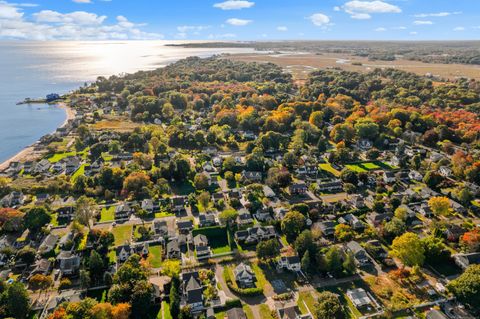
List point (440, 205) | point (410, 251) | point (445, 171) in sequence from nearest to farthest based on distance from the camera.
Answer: point (410, 251), point (440, 205), point (445, 171)

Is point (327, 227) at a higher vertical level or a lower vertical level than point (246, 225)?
higher

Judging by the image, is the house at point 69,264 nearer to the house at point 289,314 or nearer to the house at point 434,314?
the house at point 289,314

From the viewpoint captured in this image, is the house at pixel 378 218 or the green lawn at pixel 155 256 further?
the house at pixel 378 218

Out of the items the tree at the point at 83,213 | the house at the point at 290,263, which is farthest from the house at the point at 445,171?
the tree at the point at 83,213

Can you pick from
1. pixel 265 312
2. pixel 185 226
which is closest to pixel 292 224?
pixel 265 312

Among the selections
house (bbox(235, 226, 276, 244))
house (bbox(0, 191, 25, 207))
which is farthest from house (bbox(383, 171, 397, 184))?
house (bbox(0, 191, 25, 207))

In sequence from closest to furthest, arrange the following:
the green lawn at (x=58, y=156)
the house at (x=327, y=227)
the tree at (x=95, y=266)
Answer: the tree at (x=95, y=266) → the house at (x=327, y=227) → the green lawn at (x=58, y=156)

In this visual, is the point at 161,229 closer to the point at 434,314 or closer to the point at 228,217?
the point at 228,217
